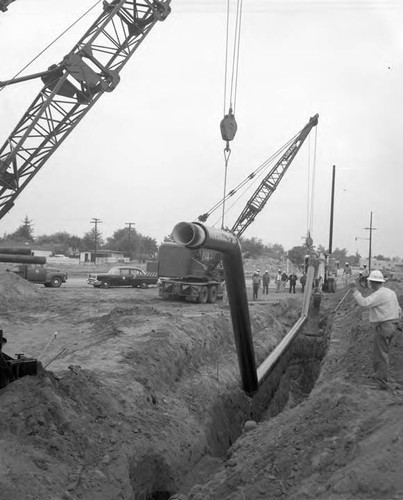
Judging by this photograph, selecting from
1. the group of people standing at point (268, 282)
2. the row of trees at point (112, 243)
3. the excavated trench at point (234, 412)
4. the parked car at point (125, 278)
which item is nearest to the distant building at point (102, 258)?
the row of trees at point (112, 243)

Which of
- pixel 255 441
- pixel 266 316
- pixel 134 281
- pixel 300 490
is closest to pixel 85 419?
pixel 255 441

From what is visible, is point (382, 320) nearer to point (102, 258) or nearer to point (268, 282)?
point (268, 282)

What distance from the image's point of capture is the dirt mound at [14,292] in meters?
21.5

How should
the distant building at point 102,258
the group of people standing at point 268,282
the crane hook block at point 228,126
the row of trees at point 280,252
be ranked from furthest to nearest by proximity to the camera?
the distant building at point 102,258, the row of trees at point 280,252, the group of people standing at point 268,282, the crane hook block at point 228,126

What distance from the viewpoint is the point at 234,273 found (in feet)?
18.6

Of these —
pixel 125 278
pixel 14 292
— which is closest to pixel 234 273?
pixel 14 292

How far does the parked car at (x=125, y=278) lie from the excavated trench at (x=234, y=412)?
15.0m

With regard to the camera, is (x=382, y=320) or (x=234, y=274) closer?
(x=234, y=274)

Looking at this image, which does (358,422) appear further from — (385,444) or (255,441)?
(255,441)

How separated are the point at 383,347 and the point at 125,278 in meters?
27.5

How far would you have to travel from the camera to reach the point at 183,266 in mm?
25891

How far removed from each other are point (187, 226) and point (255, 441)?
132 inches

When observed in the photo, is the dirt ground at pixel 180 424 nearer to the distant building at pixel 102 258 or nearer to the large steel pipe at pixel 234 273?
the large steel pipe at pixel 234 273

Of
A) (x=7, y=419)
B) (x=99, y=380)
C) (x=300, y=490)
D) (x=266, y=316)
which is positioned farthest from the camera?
(x=266, y=316)
